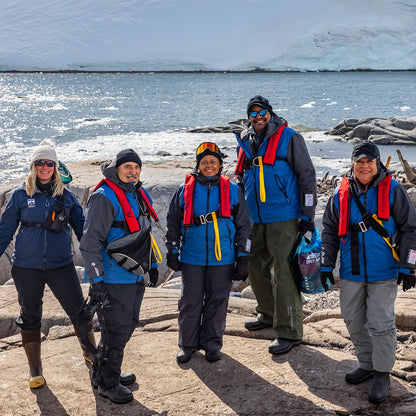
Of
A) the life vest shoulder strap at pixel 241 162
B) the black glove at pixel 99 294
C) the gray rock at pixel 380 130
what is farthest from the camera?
the gray rock at pixel 380 130

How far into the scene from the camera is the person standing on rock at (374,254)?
4.39 metres

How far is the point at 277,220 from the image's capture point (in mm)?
5215

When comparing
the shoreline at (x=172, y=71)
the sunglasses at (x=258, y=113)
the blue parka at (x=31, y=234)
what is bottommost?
the blue parka at (x=31, y=234)

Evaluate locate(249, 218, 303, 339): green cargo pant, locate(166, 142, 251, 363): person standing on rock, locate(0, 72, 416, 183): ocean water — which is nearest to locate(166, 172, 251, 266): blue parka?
locate(166, 142, 251, 363): person standing on rock

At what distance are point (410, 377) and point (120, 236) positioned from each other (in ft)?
7.91

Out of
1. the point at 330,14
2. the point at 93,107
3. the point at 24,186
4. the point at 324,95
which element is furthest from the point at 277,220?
the point at 330,14

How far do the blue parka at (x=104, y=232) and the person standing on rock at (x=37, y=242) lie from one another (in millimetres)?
435

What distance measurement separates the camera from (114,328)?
174 inches

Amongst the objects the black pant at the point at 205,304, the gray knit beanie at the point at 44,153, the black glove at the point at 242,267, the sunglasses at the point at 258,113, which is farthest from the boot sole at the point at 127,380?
the sunglasses at the point at 258,113

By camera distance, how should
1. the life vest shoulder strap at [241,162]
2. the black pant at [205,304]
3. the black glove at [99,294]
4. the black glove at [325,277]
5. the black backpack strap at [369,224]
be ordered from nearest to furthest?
the black glove at [99,294], the black backpack strap at [369,224], the black glove at [325,277], the black pant at [205,304], the life vest shoulder strap at [241,162]

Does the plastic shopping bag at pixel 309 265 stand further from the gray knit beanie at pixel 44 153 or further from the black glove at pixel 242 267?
the gray knit beanie at pixel 44 153

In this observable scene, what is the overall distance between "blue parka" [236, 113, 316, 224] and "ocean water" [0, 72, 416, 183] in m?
12.6

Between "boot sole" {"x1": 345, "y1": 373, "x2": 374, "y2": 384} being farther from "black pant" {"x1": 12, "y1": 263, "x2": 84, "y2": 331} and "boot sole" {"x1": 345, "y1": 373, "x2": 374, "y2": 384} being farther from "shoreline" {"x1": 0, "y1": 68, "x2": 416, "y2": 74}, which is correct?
"shoreline" {"x1": 0, "y1": 68, "x2": 416, "y2": 74}

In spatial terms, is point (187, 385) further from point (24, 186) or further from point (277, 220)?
point (24, 186)
